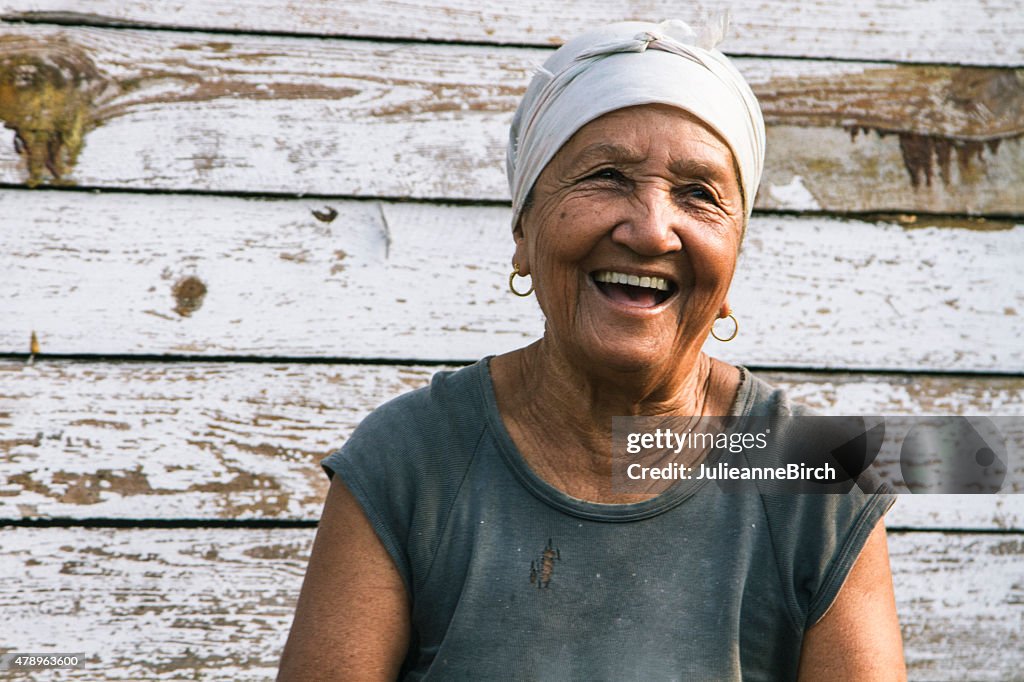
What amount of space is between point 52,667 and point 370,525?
3.31ft

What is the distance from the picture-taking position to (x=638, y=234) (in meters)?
1.68

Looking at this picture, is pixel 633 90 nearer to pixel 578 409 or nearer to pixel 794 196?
pixel 578 409

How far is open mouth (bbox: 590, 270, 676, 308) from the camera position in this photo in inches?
68.0

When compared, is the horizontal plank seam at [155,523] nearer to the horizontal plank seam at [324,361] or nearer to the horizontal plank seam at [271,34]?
the horizontal plank seam at [324,361]

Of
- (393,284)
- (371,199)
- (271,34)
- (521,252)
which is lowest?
(521,252)

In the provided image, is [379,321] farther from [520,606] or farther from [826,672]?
[826,672]

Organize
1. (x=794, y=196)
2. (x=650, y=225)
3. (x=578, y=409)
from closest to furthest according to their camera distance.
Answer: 1. (x=650, y=225)
2. (x=578, y=409)
3. (x=794, y=196)

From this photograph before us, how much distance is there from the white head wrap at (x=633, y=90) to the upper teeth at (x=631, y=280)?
22cm

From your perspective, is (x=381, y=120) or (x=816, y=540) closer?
(x=816, y=540)

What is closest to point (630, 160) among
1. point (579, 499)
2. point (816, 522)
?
point (579, 499)

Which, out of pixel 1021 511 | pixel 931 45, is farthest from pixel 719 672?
pixel 931 45

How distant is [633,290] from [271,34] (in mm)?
1154

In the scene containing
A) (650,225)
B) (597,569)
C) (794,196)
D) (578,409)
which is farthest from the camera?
(794,196)

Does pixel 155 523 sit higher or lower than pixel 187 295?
lower
